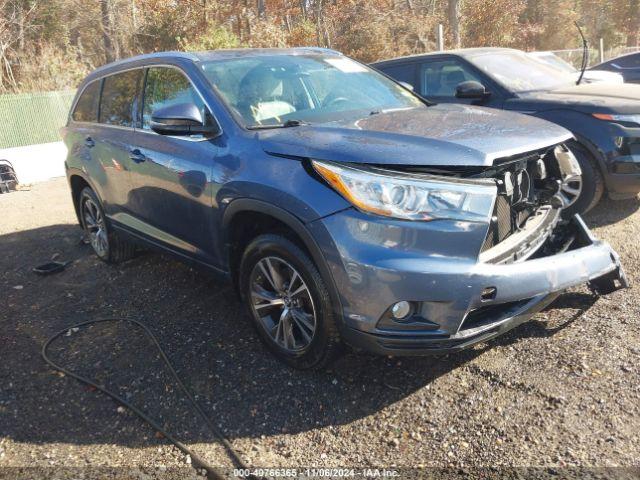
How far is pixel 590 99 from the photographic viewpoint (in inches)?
196

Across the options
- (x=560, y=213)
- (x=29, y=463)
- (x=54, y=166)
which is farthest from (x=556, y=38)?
(x=29, y=463)

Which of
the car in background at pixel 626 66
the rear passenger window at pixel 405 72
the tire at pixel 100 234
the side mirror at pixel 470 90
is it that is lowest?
the tire at pixel 100 234

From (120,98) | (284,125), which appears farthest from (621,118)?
(120,98)

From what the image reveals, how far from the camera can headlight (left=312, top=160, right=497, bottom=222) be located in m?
2.39

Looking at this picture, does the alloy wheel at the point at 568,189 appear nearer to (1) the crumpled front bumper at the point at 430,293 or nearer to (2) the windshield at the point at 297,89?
(1) the crumpled front bumper at the point at 430,293

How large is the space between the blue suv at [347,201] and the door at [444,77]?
82.9 inches

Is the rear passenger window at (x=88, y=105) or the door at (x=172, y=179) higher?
the rear passenger window at (x=88, y=105)

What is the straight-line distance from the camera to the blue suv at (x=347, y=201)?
2.41 metres

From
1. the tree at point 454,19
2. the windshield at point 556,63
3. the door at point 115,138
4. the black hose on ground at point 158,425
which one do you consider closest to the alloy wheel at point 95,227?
the door at point 115,138

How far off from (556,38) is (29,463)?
108 feet

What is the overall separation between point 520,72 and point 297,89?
3.41 m

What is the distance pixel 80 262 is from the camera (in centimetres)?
543

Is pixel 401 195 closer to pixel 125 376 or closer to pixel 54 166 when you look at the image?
pixel 125 376

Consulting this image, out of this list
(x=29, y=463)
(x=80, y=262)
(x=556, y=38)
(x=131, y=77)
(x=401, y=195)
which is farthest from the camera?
(x=556, y=38)
